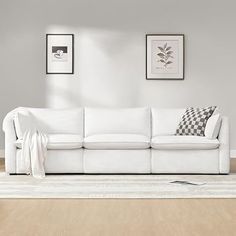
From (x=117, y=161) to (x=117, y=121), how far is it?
77 cm

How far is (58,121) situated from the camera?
6.94 meters

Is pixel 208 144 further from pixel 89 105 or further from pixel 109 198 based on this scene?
pixel 89 105

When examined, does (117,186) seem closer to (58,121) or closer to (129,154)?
(129,154)

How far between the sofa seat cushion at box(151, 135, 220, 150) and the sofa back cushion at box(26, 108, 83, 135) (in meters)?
1.10

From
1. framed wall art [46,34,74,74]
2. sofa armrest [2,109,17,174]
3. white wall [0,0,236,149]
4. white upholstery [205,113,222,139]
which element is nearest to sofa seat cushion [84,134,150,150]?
white upholstery [205,113,222,139]

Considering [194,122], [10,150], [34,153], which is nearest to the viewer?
[34,153]

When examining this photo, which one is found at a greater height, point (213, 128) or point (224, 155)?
point (213, 128)

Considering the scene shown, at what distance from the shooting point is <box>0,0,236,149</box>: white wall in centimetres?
850

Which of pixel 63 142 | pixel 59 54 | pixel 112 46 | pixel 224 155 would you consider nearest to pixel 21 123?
pixel 63 142

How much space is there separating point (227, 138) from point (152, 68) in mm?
2497

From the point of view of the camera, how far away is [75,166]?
20.7 feet

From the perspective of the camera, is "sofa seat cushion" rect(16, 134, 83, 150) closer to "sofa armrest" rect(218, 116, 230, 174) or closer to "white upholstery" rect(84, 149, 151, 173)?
"white upholstery" rect(84, 149, 151, 173)

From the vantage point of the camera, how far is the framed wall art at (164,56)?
335 inches

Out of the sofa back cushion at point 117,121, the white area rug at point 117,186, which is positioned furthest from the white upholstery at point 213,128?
the sofa back cushion at point 117,121
